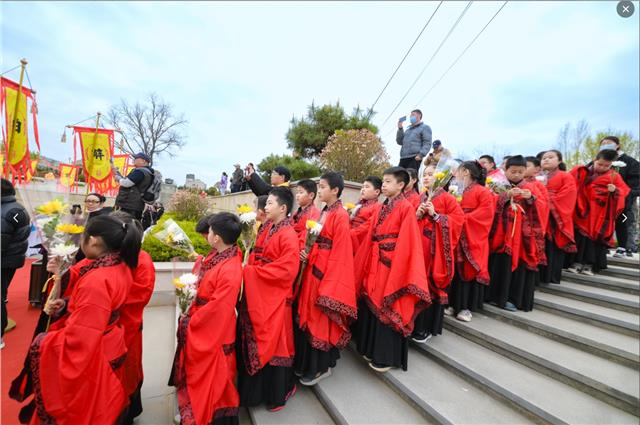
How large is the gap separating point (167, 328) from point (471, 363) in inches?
182

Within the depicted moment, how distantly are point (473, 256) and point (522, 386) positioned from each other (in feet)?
5.57

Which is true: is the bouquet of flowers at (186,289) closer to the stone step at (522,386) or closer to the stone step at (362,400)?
the stone step at (362,400)

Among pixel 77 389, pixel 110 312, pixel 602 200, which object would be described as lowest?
pixel 77 389

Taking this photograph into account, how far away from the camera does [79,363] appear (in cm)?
186

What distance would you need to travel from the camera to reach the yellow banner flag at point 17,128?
5.82 metres

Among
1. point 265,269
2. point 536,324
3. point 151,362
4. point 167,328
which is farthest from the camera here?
point 167,328

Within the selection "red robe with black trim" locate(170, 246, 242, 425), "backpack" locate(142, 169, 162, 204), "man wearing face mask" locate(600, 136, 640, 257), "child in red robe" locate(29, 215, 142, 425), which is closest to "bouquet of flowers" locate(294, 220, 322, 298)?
"red robe with black trim" locate(170, 246, 242, 425)

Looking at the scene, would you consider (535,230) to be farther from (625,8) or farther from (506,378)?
(625,8)

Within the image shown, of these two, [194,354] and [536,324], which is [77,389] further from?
[536,324]

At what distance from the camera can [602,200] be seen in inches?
200

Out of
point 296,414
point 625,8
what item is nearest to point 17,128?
point 296,414

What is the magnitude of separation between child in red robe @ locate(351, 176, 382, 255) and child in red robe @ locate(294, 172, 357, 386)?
2.53ft

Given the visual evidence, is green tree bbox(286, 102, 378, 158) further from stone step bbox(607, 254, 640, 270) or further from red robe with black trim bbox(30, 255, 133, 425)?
red robe with black trim bbox(30, 255, 133, 425)

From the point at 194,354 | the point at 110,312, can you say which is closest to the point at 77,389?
the point at 110,312
